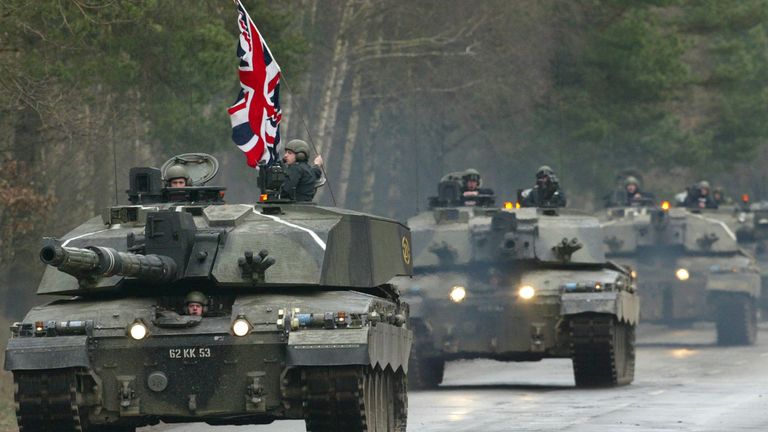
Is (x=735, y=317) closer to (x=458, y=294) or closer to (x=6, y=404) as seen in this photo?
(x=458, y=294)

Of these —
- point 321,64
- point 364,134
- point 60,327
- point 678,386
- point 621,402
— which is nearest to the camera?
point 60,327

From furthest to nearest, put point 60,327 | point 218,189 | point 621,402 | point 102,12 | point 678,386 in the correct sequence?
→ point 102,12, point 678,386, point 621,402, point 218,189, point 60,327

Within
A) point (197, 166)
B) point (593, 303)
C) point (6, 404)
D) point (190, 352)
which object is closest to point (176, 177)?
point (197, 166)

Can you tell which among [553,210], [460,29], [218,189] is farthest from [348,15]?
[218,189]

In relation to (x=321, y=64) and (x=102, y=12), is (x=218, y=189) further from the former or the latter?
(x=321, y=64)

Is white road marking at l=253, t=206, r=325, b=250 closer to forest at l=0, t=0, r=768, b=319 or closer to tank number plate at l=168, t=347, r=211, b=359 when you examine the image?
tank number plate at l=168, t=347, r=211, b=359

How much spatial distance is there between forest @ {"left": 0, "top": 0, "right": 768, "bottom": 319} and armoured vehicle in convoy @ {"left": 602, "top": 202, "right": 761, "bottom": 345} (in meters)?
2.54

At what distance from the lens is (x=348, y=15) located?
41656mm

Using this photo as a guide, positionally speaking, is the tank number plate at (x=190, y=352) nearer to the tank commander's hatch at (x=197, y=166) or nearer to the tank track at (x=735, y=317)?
the tank commander's hatch at (x=197, y=166)

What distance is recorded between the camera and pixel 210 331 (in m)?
15.2

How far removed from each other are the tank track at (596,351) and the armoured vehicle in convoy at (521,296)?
0.01 m

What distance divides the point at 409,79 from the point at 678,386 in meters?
23.4

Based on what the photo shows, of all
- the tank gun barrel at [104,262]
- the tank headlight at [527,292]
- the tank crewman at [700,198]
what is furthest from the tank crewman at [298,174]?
the tank crewman at [700,198]

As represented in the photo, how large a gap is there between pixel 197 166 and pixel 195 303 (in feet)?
9.15
